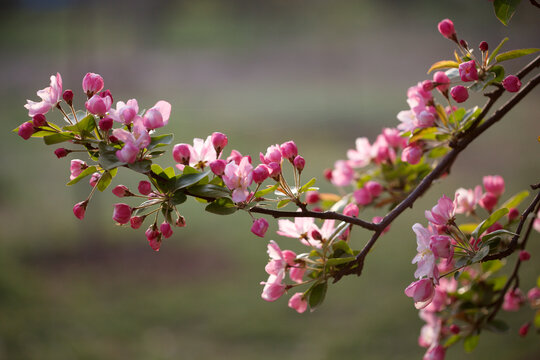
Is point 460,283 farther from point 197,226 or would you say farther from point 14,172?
point 14,172

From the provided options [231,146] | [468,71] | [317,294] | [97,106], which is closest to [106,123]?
[97,106]

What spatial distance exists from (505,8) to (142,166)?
36 cm

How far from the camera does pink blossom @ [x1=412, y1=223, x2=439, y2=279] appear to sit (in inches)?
18.0

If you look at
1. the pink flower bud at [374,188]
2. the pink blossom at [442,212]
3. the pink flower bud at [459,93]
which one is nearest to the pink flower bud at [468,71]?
the pink flower bud at [459,93]

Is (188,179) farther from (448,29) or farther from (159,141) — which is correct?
(448,29)

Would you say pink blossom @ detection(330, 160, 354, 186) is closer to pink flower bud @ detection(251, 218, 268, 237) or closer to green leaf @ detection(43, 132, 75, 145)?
pink flower bud @ detection(251, 218, 268, 237)

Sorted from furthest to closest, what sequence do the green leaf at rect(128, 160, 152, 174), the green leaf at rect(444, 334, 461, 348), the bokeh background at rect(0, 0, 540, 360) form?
the bokeh background at rect(0, 0, 540, 360), the green leaf at rect(444, 334, 461, 348), the green leaf at rect(128, 160, 152, 174)

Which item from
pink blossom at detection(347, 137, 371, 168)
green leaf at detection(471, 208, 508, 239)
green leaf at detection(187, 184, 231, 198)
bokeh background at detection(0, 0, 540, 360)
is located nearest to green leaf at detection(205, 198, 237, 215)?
green leaf at detection(187, 184, 231, 198)

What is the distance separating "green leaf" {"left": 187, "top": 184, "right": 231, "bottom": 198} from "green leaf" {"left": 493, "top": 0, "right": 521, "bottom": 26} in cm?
30

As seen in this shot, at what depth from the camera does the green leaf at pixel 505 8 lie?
0.49m

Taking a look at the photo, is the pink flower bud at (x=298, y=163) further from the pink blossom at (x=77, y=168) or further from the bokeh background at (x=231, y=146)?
the bokeh background at (x=231, y=146)

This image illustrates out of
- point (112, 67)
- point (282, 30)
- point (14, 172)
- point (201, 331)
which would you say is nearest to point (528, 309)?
point (201, 331)

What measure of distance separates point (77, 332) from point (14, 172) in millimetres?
1544

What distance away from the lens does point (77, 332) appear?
1.80 metres
